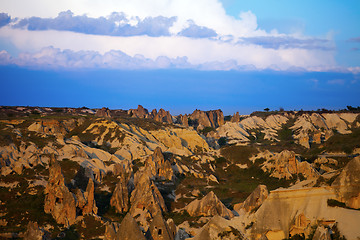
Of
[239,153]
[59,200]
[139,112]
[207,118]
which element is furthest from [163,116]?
[59,200]

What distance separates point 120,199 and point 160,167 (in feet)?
70.0

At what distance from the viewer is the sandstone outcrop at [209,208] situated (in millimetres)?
58047

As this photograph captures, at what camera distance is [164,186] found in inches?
3044

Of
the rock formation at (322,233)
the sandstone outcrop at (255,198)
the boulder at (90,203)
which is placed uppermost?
the boulder at (90,203)

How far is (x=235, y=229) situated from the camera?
1304 inches

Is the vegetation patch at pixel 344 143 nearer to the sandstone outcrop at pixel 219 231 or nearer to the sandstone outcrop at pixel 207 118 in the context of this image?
the sandstone outcrop at pixel 219 231

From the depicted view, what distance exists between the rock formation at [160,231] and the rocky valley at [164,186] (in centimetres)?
9

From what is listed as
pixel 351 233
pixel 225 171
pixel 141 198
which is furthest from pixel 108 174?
pixel 351 233

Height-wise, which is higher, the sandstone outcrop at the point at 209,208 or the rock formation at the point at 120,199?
the rock formation at the point at 120,199

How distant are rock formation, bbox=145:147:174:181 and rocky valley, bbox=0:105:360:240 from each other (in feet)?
0.58

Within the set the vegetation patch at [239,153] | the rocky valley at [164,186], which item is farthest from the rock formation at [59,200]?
the vegetation patch at [239,153]

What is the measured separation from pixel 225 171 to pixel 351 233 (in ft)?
228

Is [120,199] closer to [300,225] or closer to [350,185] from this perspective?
[300,225]

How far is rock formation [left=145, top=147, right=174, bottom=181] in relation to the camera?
82562mm
